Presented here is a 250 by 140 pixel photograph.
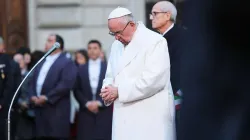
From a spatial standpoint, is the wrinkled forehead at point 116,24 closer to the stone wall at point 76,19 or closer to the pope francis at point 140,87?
the pope francis at point 140,87

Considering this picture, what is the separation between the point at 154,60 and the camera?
6289 millimetres

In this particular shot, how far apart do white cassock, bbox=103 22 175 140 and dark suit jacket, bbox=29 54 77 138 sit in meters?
4.04

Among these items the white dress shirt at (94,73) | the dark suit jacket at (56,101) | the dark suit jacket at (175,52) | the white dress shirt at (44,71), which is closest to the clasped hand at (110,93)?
the dark suit jacket at (175,52)

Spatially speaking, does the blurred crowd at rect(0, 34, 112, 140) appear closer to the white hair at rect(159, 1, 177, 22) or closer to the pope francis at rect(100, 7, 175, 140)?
the white hair at rect(159, 1, 177, 22)

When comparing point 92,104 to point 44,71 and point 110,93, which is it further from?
point 110,93

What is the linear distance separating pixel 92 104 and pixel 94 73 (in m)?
0.43

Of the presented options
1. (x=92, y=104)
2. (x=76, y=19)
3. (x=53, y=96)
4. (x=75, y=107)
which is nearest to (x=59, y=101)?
(x=53, y=96)

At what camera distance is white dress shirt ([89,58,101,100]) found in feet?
35.2

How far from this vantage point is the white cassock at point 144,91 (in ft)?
20.7

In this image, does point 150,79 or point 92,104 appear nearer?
point 150,79

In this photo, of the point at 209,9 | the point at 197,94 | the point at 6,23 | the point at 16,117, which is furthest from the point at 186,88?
the point at 6,23

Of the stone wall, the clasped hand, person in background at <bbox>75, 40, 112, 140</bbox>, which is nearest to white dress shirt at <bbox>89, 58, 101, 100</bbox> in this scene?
person in background at <bbox>75, 40, 112, 140</bbox>

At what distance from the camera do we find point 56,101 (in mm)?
10484

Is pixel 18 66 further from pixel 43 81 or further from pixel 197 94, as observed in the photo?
pixel 197 94
